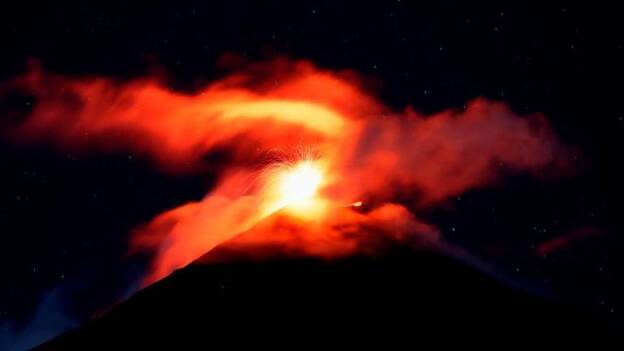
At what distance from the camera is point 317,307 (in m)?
26.5

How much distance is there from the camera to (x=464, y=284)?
3134 centimetres

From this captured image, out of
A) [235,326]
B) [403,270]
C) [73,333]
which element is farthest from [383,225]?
[73,333]

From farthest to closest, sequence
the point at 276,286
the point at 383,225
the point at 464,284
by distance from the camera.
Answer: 1. the point at 383,225
2. the point at 464,284
3. the point at 276,286

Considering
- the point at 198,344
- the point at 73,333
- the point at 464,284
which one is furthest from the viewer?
the point at 464,284

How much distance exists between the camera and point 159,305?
2762cm

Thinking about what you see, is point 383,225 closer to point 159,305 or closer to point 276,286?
point 276,286

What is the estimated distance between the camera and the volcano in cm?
2411

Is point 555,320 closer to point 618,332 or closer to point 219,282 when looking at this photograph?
point 618,332

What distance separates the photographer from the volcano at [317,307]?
24109 millimetres

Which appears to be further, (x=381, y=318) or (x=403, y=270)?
(x=403, y=270)

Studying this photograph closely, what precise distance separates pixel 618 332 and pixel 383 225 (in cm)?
1507

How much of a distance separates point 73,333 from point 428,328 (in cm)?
1502

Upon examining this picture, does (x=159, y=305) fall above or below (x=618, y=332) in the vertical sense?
above

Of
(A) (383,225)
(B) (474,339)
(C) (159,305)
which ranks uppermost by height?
(A) (383,225)
